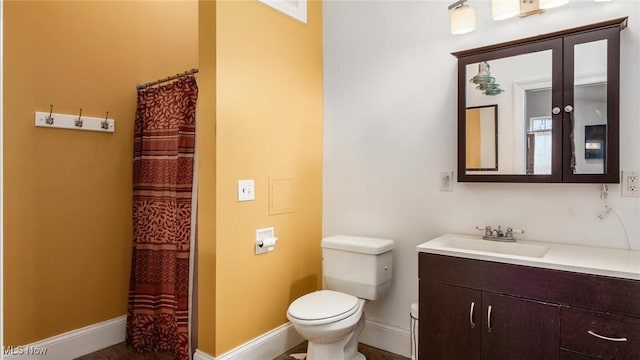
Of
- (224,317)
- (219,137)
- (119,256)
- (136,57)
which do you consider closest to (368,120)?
(219,137)

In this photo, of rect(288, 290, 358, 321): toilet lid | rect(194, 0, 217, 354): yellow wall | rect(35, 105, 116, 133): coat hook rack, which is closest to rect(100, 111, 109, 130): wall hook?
rect(35, 105, 116, 133): coat hook rack

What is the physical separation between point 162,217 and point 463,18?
2.22m

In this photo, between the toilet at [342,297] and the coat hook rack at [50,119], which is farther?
the coat hook rack at [50,119]

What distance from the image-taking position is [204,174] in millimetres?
2164

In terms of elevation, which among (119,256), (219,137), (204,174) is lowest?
(119,256)

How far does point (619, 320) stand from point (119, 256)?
291 cm

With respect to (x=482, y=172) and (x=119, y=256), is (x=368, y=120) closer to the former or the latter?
(x=482, y=172)

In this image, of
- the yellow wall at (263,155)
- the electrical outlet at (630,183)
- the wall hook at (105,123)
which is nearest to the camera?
the electrical outlet at (630,183)

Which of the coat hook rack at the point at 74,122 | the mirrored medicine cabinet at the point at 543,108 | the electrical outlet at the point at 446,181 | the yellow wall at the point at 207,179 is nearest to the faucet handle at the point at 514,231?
the mirrored medicine cabinet at the point at 543,108

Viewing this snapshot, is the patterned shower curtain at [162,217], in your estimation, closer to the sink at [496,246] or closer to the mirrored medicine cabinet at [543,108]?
the sink at [496,246]

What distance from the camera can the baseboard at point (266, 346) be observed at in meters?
2.18

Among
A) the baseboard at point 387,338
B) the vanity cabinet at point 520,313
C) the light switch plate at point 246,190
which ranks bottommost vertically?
the baseboard at point 387,338

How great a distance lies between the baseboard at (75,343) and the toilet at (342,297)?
1361 mm

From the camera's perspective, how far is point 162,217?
250 cm
